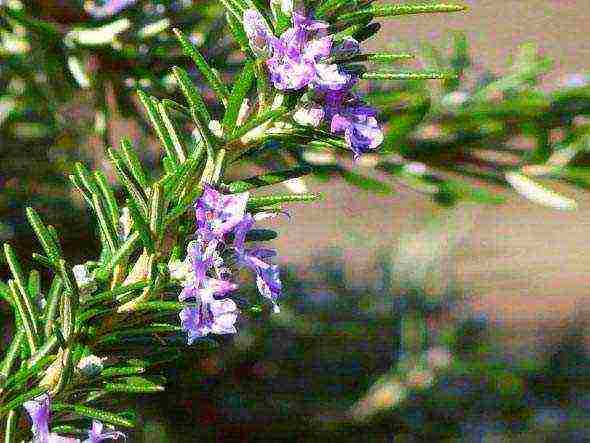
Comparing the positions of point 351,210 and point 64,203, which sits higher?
point 64,203

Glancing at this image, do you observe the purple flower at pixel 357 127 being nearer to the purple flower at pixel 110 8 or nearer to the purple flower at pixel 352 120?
the purple flower at pixel 352 120

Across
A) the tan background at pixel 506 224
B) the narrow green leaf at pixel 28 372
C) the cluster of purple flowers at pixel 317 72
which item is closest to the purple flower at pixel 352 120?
the cluster of purple flowers at pixel 317 72

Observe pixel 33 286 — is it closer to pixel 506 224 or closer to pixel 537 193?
pixel 537 193

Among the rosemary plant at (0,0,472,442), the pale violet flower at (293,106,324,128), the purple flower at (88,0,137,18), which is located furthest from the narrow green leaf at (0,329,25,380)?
the purple flower at (88,0,137,18)

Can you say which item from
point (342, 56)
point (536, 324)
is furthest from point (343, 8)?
point (536, 324)

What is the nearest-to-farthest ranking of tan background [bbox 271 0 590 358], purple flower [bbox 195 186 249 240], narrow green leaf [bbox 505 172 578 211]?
purple flower [bbox 195 186 249 240], narrow green leaf [bbox 505 172 578 211], tan background [bbox 271 0 590 358]

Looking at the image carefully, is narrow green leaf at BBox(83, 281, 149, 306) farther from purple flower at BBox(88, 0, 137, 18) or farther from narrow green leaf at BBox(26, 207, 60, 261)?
purple flower at BBox(88, 0, 137, 18)

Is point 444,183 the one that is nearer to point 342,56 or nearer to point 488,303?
point 342,56
